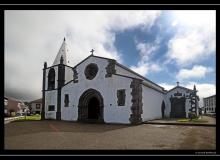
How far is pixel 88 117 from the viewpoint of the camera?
914 inches

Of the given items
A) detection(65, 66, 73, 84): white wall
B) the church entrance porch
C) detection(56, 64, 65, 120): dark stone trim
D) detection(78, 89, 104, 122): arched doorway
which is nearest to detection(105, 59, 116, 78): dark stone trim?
detection(78, 89, 104, 122): arched doorway

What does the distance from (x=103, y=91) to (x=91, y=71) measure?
11.2 feet

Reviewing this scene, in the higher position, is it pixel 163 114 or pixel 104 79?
pixel 104 79

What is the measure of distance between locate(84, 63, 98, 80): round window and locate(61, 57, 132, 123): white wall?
1.44ft

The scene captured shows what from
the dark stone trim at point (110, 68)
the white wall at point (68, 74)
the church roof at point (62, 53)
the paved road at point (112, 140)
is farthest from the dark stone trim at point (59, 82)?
the paved road at point (112, 140)

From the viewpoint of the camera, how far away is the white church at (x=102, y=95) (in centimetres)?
1921

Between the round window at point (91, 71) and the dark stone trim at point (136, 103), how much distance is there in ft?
18.1

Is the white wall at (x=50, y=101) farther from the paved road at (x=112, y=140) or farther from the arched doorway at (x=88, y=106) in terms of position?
the paved road at (x=112, y=140)

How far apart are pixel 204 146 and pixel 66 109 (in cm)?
1938

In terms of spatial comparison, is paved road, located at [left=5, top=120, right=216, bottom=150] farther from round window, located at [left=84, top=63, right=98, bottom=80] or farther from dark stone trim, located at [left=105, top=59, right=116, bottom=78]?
round window, located at [left=84, top=63, right=98, bottom=80]
